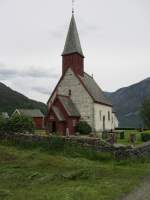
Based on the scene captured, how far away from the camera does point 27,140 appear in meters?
26.0

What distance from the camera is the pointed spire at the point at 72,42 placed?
163 feet

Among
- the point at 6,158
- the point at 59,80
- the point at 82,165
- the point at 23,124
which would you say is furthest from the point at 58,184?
the point at 59,80

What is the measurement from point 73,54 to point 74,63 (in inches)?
61.0

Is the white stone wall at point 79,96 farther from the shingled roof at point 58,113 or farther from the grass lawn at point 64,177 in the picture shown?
the grass lawn at point 64,177

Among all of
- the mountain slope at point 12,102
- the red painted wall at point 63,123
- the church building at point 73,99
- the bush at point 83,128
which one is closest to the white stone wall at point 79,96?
the church building at point 73,99

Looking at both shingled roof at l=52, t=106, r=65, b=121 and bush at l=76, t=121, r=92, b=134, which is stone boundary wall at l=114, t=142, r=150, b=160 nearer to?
shingled roof at l=52, t=106, r=65, b=121

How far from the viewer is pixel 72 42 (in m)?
50.2

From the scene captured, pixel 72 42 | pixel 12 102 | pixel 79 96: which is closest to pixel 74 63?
pixel 72 42

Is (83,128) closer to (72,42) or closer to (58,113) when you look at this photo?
(58,113)

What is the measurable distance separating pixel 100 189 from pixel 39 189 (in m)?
2.64

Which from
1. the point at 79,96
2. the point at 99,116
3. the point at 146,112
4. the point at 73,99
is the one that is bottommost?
the point at 99,116

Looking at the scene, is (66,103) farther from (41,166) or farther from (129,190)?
(129,190)

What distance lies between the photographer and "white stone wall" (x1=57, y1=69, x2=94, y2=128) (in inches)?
1865

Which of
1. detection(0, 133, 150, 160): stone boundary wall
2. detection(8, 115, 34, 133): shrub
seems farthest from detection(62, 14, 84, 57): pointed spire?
detection(0, 133, 150, 160): stone boundary wall
